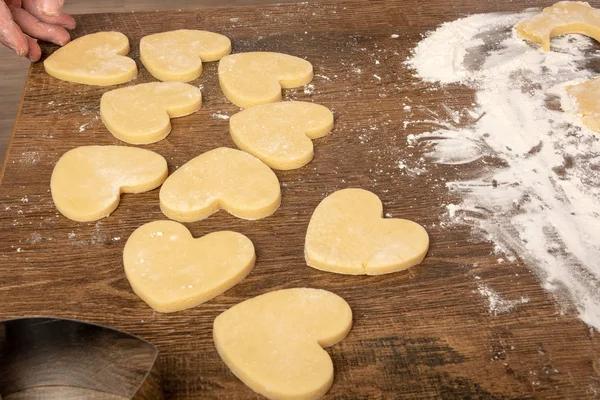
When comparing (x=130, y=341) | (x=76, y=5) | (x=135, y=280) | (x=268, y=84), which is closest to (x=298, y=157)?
(x=268, y=84)

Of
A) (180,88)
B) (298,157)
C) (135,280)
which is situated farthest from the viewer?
(180,88)

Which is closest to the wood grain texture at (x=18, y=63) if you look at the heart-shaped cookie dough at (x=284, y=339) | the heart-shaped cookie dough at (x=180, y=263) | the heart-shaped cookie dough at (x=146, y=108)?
the heart-shaped cookie dough at (x=146, y=108)

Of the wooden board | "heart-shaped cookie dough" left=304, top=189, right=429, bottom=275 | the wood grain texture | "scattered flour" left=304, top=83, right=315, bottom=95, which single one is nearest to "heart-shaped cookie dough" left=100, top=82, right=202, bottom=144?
the wooden board

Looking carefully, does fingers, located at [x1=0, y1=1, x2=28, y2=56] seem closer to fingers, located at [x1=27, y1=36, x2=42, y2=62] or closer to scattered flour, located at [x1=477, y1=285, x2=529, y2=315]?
fingers, located at [x1=27, y1=36, x2=42, y2=62]

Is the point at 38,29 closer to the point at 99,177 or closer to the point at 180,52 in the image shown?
the point at 180,52

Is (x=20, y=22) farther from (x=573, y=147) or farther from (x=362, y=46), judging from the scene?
(x=573, y=147)
